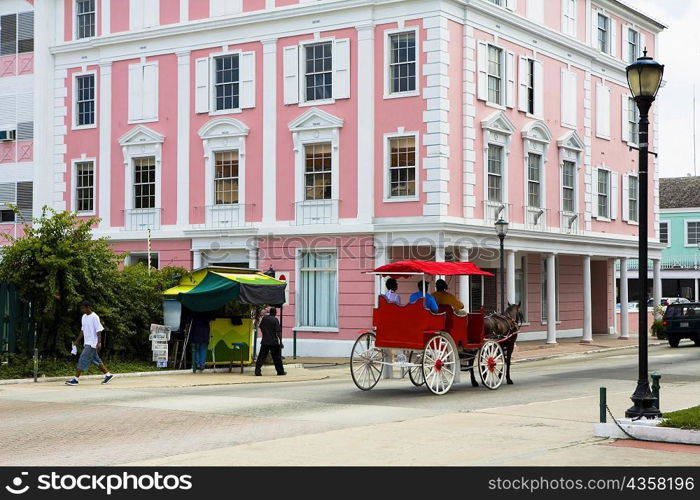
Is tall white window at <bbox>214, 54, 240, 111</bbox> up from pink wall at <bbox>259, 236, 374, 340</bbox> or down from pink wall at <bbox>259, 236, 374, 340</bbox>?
up

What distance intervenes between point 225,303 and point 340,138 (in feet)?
35.3

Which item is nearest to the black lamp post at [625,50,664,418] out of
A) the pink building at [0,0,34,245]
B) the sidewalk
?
the sidewalk

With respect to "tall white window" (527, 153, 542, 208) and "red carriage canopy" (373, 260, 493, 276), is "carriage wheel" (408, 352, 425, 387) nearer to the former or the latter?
"red carriage canopy" (373, 260, 493, 276)

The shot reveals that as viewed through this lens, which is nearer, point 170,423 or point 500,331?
point 170,423

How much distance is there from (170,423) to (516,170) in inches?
938

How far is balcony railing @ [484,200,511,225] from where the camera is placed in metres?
35.6

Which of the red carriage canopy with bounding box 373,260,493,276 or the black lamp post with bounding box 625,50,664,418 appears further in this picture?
the red carriage canopy with bounding box 373,260,493,276

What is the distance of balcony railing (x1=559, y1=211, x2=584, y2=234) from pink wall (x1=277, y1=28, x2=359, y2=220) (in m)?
9.27

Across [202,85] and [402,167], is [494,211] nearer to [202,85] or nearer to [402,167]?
[402,167]

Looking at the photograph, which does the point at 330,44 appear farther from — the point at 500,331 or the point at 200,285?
the point at 500,331

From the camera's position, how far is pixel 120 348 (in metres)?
26.3

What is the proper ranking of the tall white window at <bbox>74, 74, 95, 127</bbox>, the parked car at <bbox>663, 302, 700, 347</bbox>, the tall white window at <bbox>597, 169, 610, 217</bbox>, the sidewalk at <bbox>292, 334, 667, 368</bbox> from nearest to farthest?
the sidewalk at <bbox>292, 334, 667, 368</bbox>
the parked car at <bbox>663, 302, 700, 347</bbox>
the tall white window at <bbox>74, 74, 95, 127</bbox>
the tall white window at <bbox>597, 169, 610, 217</bbox>
